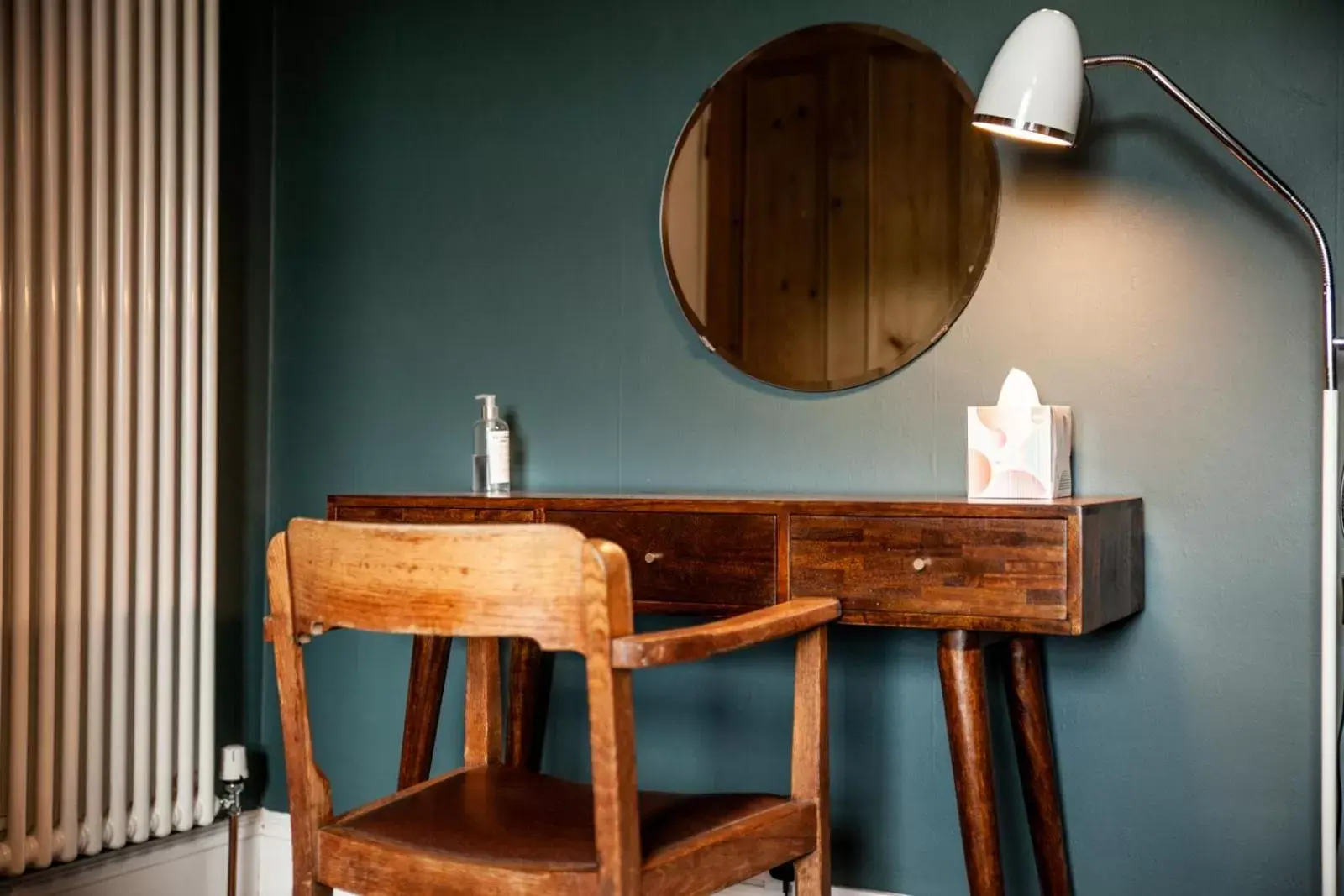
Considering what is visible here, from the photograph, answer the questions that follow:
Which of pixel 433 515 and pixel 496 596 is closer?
pixel 496 596

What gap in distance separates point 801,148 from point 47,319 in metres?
1.40

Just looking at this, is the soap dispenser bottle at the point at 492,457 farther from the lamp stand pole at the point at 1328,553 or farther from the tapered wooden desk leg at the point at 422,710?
the lamp stand pole at the point at 1328,553

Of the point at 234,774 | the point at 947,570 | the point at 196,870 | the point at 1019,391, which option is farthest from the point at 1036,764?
the point at 196,870

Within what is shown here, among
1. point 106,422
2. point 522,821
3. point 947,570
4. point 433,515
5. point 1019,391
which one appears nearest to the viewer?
point 522,821

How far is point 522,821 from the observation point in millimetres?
1516

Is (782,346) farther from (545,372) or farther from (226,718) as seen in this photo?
(226,718)

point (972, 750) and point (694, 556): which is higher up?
point (694, 556)

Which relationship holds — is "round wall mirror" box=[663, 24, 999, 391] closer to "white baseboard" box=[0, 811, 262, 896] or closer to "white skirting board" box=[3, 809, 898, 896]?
"white skirting board" box=[3, 809, 898, 896]

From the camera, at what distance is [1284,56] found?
2021 mm

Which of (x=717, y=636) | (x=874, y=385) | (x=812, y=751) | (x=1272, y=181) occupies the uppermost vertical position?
(x=1272, y=181)

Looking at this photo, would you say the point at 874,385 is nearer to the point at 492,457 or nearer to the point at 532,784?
the point at 492,457

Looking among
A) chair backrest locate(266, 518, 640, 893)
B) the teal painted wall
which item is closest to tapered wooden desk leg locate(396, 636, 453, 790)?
the teal painted wall

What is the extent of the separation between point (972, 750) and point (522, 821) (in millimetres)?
670

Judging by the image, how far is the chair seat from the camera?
4.57ft
